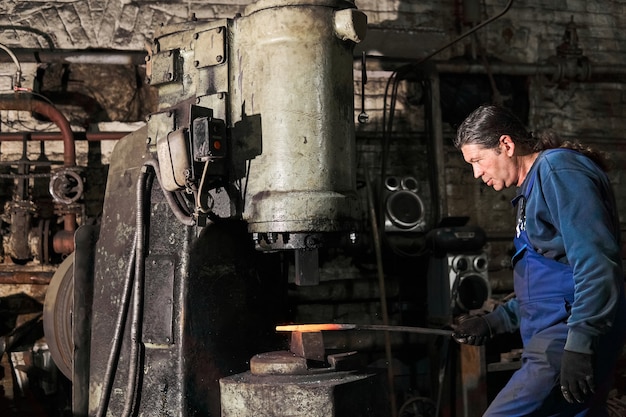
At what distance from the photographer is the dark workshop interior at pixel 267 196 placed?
2.37m

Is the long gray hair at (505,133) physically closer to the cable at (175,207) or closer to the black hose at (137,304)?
the cable at (175,207)

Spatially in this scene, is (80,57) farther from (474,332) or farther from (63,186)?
(474,332)

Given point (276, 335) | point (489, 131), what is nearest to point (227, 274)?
point (276, 335)

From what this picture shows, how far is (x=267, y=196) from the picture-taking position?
7.73ft

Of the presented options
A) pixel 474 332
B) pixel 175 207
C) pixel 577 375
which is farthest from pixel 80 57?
pixel 577 375

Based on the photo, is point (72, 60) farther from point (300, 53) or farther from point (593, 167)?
point (593, 167)

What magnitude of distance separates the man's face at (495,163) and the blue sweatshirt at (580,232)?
0.41 feet

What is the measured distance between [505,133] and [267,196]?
35.6 inches

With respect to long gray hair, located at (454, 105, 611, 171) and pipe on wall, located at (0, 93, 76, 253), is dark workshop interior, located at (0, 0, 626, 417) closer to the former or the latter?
pipe on wall, located at (0, 93, 76, 253)

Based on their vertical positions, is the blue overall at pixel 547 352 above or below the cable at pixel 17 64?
below

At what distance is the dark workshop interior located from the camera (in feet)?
7.77

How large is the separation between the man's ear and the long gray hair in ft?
0.04

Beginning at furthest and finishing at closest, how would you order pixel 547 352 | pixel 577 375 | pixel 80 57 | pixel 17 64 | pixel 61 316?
pixel 80 57 → pixel 17 64 → pixel 61 316 → pixel 547 352 → pixel 577 375

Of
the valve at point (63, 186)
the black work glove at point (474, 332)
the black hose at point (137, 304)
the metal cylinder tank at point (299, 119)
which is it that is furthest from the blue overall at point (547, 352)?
the valve at point (63, 186)
